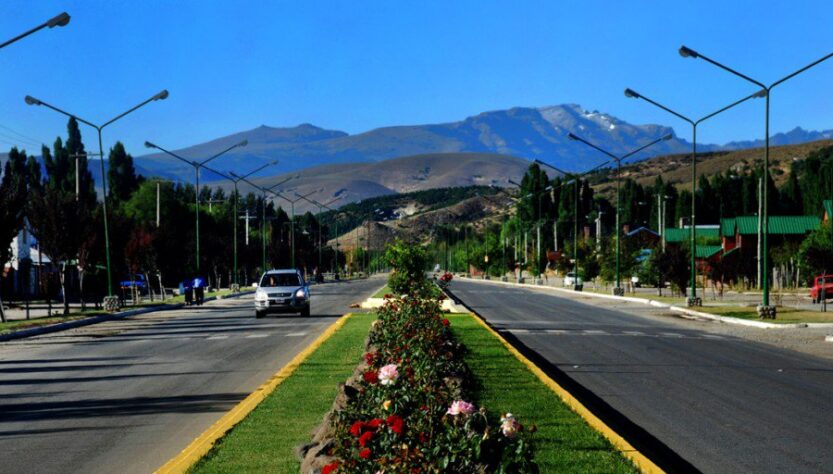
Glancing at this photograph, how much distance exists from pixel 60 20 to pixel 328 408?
1948 cm

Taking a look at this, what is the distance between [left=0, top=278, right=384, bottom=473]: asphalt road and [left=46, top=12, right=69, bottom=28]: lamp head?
812 centimetres

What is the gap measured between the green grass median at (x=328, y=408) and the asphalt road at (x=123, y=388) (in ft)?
2.48

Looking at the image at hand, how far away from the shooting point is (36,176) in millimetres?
147375

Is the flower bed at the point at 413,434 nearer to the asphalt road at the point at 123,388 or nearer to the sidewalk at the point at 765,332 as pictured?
the asphalt road at the point at 123,388

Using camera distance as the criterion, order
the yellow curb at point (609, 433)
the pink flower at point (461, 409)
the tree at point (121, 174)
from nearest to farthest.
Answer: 1. the pink flower at point (461, 409)
2. the yellow curb at point (609, 433)
3. the tree at point (121, 174)

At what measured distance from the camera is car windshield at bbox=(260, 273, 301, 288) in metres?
46.2

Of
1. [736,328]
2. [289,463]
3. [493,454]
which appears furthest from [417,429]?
[736,328]

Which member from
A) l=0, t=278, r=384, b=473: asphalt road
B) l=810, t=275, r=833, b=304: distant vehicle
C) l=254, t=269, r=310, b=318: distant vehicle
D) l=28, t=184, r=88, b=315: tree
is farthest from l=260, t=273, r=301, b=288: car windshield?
l=810, t=275, r=833, b=304: distant vehicle

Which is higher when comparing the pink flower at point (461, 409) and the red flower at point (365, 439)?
the pink flower at point (461, 409)

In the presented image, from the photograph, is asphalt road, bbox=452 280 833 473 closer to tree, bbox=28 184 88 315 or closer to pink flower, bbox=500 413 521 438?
pink flower, bbox=500 413 521 438

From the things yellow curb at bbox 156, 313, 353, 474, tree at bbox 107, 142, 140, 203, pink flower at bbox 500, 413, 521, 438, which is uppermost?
tree at bbox 107, 142, 140, 203

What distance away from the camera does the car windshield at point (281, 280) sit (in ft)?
152

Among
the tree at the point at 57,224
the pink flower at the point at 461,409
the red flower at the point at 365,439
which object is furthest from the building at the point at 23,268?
the red flower at the point at 365,439

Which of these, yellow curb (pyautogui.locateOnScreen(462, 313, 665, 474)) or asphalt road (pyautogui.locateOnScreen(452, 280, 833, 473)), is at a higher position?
yellow curb (pyautogui.locateOnScreen(462, 313, 665, 474))
